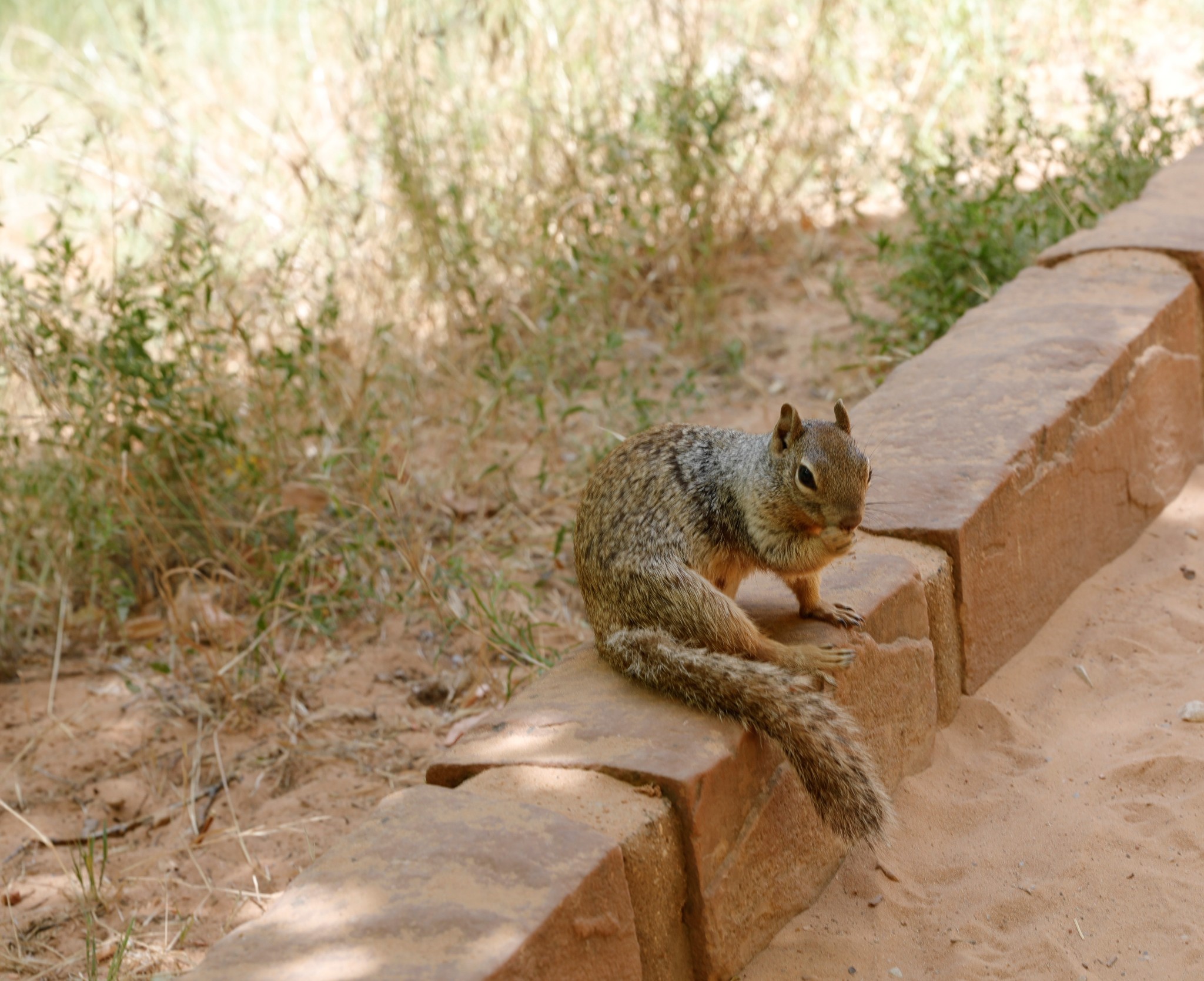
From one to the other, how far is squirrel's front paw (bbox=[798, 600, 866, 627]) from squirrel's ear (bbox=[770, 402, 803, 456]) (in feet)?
1.22

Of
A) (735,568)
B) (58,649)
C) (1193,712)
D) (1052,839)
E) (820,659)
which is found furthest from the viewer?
(58,649)

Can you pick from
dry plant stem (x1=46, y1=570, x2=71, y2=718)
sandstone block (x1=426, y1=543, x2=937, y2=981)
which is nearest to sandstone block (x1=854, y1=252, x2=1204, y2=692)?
sandstone block (x1=426, y1=543, x2=937, y2=981)

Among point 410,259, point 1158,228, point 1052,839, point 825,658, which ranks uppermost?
point 410,259

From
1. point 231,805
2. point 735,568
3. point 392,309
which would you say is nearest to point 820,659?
point 735,568

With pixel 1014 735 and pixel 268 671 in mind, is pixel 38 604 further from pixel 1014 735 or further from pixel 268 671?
pixel 1014 735

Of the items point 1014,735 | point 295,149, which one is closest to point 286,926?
point 1014,735

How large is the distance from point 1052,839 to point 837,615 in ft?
2.15

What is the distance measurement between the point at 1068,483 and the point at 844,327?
230 centimetres

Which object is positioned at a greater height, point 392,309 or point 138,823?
point 392,309

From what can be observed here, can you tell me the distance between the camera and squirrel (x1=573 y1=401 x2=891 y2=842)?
7.76 ft

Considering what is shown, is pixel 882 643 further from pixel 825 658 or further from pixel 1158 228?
pixel 1158 228

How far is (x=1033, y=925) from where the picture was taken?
2494 mm

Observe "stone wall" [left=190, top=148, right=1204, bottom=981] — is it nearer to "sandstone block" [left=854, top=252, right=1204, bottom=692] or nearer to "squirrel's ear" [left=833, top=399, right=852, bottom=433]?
"sandstone block" [left=854, top=252, right=1204, bottom=692]

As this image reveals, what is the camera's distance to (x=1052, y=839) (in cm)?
271
